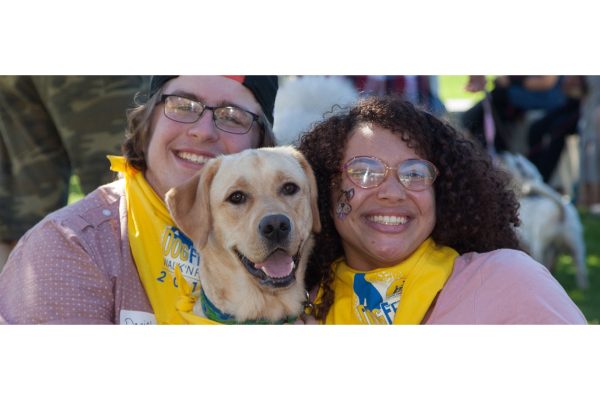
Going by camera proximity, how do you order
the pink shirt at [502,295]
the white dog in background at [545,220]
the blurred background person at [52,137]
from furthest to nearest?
the white dog in background at [545,220] < the blurred background person at [52,137] < the pink shirt at [502,295]

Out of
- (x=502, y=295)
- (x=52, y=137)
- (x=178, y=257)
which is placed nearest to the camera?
(x=502, y=295)

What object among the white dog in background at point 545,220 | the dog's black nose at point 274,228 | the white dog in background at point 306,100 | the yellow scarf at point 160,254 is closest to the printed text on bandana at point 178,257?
the yellow scarf at point 160,254

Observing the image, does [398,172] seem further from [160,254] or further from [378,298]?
[160,254]

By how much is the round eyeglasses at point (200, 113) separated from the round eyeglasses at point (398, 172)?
61cm

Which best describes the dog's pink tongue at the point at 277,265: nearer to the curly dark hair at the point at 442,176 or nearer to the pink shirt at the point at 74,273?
the curly dark hair at the point at 442,176

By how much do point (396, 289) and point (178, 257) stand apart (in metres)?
0.95

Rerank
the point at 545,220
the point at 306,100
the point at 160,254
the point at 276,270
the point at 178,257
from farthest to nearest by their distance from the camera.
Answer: the point at 545,220, the point at 306,100, the point at 178,257, the point at 160,254, the point at 276,270

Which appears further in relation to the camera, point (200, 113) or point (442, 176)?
point (200, 113)

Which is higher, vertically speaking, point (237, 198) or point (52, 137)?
point (52, 137)

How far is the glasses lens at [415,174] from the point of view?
2.92 meters

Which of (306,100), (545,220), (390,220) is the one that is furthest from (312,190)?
(545,220)

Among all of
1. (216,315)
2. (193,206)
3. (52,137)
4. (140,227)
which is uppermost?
(52,137)

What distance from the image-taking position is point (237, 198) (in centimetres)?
300

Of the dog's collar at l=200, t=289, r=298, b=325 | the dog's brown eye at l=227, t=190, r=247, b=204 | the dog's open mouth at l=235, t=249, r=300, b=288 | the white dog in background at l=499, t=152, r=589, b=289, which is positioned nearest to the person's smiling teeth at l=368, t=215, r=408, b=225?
the dog's open mouth at l=235, t=249, r=300, b=288
